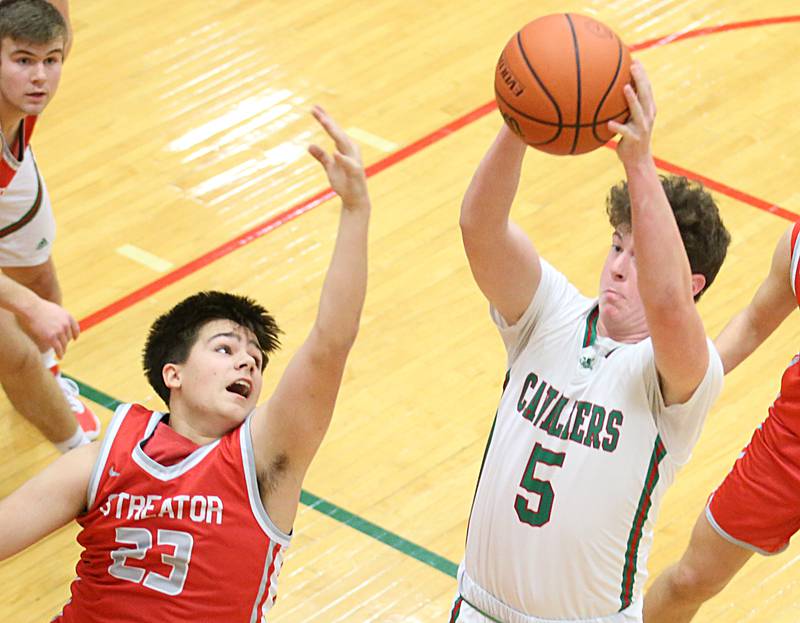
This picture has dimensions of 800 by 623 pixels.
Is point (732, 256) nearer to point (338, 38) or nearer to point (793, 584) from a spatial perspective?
point (793, 584)

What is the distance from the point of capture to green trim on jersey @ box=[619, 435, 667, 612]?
4203 mm

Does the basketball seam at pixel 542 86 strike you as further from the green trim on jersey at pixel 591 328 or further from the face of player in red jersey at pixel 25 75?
the face of player in red jersey at pixel 25 75

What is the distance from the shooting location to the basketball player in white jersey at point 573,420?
419 cm

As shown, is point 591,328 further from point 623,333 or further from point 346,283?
point 346,283

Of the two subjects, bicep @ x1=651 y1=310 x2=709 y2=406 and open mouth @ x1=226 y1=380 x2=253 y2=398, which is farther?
open mouth @ x1=226 y1=380 x2=253 y2=398

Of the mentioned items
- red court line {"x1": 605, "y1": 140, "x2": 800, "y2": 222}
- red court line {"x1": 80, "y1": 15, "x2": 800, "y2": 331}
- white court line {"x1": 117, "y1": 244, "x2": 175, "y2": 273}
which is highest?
white court line {"x1": 117, "y1": 244, "x2": 175, "y2": 273}

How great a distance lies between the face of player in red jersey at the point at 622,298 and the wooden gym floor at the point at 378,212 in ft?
6.29

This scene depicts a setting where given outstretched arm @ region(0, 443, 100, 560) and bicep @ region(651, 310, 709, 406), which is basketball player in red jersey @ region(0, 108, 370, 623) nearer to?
outstretched arm @ region(0, 443, 100, 560)

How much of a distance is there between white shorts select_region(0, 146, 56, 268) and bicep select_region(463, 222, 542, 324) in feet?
9.73

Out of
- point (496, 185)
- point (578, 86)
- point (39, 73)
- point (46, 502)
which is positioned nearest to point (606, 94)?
point (578, 86)

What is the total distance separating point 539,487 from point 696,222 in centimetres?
84

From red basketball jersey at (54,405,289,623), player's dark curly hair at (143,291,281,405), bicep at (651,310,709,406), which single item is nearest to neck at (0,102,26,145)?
player's dark curly hair at (143,291,281,405)

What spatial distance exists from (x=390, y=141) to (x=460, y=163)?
1.48 ft

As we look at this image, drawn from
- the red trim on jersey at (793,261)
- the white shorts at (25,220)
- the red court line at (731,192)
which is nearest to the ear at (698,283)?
the red trim on jersey at (793,261)
